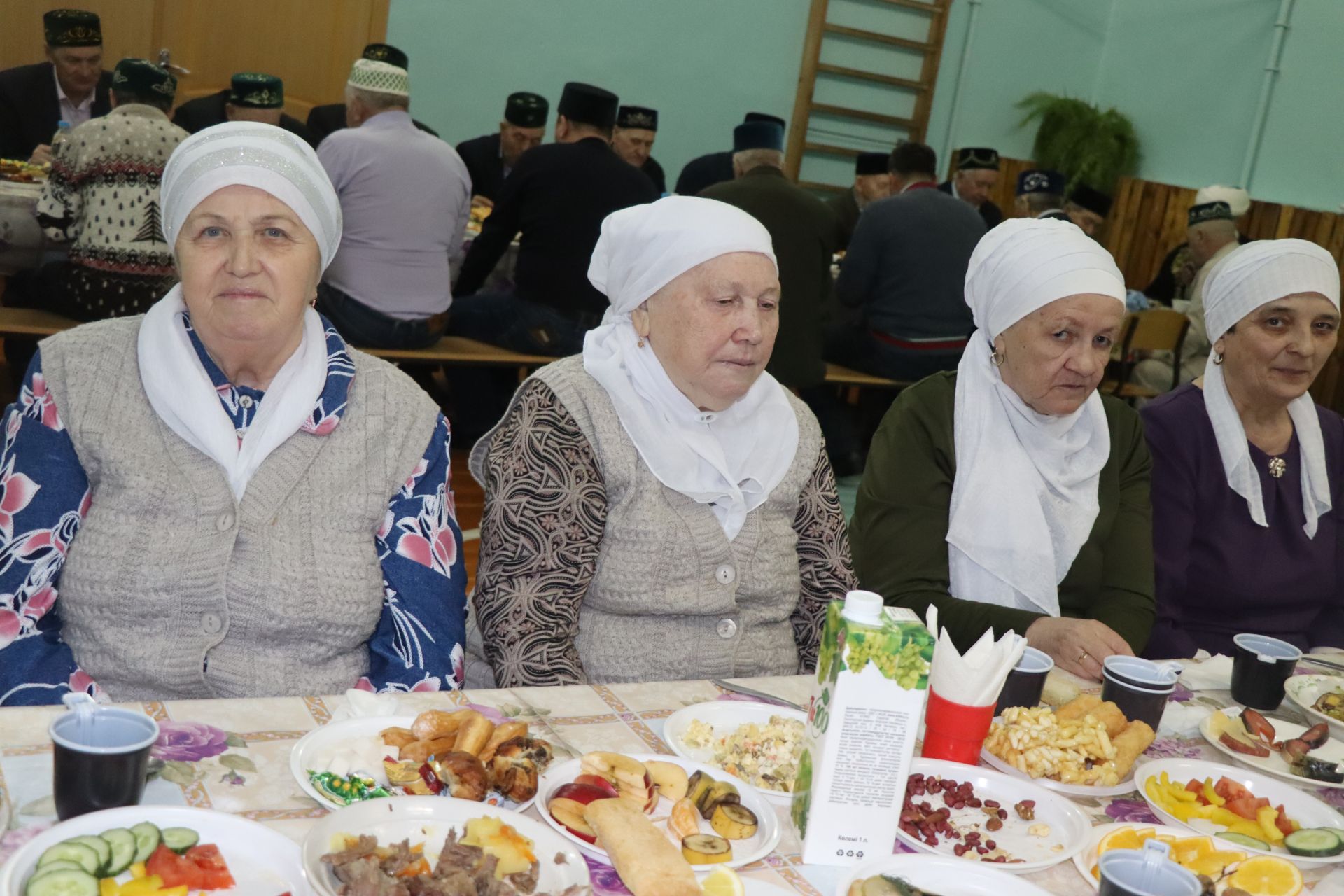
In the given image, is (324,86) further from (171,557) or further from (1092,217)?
(171,557)

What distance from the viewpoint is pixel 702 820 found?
1205mm

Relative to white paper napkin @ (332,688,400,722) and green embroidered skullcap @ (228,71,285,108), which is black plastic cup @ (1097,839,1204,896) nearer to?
white paper napkin @ (332,688,400,722)

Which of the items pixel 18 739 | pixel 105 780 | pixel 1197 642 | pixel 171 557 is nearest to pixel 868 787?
pixel 105 780

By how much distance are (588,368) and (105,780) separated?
42.5 inches

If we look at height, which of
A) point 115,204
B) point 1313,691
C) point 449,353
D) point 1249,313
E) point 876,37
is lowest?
point 449,353

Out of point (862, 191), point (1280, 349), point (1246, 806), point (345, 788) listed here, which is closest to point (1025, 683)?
point (1246, 806)

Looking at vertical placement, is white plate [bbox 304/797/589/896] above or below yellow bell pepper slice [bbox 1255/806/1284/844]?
above

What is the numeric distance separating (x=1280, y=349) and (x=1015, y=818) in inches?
62.9

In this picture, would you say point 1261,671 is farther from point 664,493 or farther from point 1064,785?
point 664,493

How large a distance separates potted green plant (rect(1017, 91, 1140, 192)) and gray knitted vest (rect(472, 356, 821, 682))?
27.4 ft

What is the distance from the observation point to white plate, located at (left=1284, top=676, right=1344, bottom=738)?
1776 millimetres

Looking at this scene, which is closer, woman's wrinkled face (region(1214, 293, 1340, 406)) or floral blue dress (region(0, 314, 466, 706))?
floral blue dress (region(0, 314, 466, 706))

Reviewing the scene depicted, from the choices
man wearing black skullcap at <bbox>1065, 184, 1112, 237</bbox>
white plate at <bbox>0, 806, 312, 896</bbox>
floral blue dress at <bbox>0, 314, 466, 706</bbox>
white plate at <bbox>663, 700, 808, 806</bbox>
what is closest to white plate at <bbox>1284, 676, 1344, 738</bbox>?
white plate at <bbox>663, 700, 808, 806</bbox>

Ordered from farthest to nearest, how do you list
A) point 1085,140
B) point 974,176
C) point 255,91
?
point 1085,140 → point 974,176 → point 255,91
